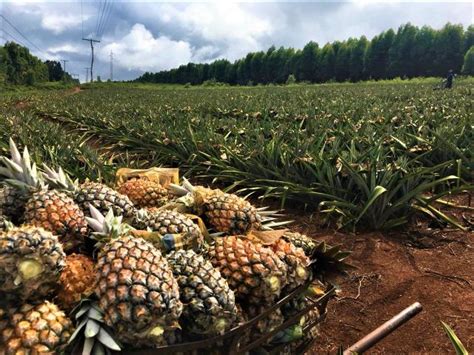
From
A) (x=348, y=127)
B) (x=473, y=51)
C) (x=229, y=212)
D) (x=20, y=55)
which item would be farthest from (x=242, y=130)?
(x=20, y=55)

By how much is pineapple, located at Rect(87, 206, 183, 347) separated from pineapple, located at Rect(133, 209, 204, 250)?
6.9 inches

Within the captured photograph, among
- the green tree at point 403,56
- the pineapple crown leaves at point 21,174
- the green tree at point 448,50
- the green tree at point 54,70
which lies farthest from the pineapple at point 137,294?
the green tree at point 54,70

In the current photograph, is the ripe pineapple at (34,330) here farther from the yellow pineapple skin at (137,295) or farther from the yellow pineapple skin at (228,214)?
the yellow pineapple skin at (228,214)

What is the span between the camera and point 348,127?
18.6 ft

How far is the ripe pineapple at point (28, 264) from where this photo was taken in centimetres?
94

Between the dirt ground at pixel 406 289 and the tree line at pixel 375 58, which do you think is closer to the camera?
the dirt ground at pixel 406 289

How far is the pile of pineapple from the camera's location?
93cm

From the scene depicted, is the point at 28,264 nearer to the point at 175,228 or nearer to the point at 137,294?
the point at 137,294

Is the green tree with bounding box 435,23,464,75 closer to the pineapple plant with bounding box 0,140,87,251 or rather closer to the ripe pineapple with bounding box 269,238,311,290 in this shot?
the ripe pineapple with bounding box 269,238,311,290

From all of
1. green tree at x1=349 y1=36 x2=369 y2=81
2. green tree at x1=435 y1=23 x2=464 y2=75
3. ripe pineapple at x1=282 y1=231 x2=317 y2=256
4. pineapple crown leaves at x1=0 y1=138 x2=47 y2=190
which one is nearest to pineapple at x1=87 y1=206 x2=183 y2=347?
ripe pineapple at x1=282 y1=231 x2=317 y2=256


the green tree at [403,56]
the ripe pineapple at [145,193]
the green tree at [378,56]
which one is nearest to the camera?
the ripe pineapple at [145,193]

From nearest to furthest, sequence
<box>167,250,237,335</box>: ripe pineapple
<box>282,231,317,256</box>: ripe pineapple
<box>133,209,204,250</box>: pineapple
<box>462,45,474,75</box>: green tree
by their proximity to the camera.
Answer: <box>167,250,237,335</box>: ripe pineapple
<box>133,209,204,250</box>: pineapple
<box>282,231,317,256</box>: ripe pineapple
<box>462,45,474,75</box>: green tree

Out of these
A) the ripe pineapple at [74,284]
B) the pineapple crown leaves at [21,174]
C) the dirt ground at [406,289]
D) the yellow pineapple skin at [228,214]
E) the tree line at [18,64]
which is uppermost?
the tree line at [18,64]

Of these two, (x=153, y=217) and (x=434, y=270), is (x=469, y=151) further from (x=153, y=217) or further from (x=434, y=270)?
(x=153, y=217)
